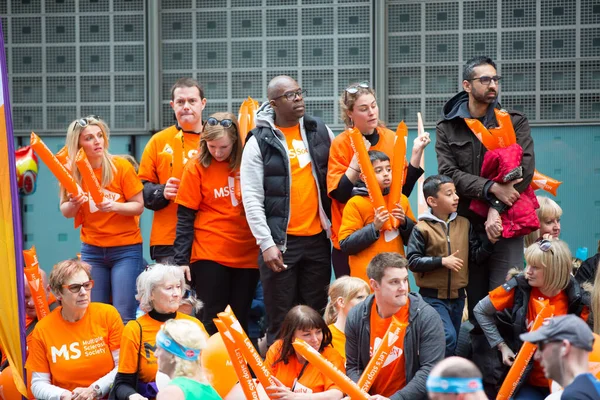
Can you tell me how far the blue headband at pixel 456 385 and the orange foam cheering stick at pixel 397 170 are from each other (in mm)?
3131

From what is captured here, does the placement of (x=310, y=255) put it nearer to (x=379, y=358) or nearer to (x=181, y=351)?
(x=379, y=358)

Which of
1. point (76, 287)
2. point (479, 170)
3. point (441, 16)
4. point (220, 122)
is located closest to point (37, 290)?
point (76, 287)

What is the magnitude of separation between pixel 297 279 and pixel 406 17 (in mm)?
3813

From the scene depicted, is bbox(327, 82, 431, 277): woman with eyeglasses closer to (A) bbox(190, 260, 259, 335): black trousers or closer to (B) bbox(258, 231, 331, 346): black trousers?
(B) bbox(258, 231, 331, 346): black trousers

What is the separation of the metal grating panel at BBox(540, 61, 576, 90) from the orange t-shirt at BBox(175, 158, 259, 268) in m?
3.87

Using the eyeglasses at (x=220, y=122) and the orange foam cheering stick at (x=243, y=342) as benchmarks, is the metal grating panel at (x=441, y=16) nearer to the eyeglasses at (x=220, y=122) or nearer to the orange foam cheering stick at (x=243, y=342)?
the eyeglasses at (x=220, y=122)

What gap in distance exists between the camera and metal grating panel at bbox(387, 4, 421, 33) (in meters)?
9.93

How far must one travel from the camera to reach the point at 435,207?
702cm

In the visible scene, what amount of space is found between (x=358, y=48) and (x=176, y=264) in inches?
146

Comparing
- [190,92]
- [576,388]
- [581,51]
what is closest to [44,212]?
[190,92]

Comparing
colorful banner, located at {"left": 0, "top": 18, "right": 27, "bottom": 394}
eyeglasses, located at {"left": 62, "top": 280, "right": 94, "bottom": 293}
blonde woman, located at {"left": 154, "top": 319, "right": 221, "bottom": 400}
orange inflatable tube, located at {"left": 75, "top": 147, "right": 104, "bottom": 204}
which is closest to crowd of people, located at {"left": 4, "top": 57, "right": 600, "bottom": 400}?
eyeglasses, located at {"left": 62, "top": 280, "right": 94, "bottom": 293}

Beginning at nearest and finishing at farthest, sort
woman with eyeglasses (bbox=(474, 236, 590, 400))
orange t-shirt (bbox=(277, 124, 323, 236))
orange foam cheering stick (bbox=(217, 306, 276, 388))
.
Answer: orange foam cheering stick (bbox=(217, 306, 276, 388))
woman with eyeglasses (bbox=(474, 236, 590, 400))
orange t-shirt (bbox=(277, 124, 323, 236))

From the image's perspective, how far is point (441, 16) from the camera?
9.90 meters

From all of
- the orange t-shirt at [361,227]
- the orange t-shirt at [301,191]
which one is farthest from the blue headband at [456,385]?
the orange t-shirt at [301,191]
